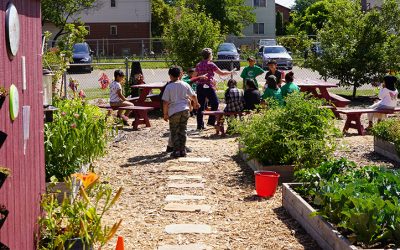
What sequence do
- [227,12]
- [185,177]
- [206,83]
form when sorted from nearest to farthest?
1. [185,177]
2. [206,83]
3. [227,12]

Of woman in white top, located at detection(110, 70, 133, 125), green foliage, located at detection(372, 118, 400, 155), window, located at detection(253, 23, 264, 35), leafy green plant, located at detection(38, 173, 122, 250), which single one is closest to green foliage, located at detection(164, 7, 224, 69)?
woman in white top, located at detection(110, 70, 133, 125)

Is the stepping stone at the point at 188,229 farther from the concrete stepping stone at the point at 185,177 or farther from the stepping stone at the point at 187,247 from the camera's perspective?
the concrete stepping stone at the point at 185,177

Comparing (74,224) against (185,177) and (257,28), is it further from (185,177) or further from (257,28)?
(257,28)

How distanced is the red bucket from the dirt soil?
94 millimetres

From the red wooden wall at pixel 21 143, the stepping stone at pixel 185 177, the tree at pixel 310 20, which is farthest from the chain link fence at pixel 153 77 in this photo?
the tree at pixel 310 20

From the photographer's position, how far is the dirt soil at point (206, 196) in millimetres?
6672

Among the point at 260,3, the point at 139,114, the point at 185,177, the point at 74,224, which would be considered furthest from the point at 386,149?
the point at 260,3

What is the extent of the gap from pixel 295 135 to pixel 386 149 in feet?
8.01

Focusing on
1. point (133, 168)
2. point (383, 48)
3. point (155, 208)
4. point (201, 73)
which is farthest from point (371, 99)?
point (155, 208)

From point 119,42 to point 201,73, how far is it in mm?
36381

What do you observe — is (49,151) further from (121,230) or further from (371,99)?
(371,99)

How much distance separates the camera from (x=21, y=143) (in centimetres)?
514

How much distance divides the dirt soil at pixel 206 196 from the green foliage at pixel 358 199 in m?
0.42

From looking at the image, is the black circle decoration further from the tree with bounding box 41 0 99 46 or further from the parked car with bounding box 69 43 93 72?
the parked car with bounding box 69 43 93 72
